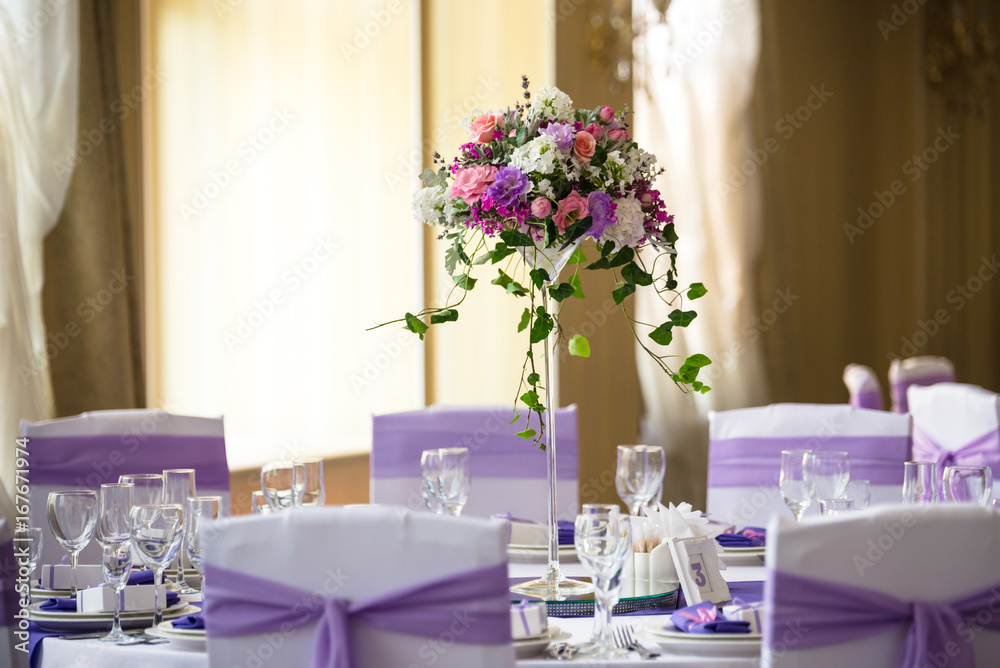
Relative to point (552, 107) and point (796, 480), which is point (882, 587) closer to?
point (796, 480)

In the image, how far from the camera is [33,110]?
3.03 m

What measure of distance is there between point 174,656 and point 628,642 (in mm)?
609

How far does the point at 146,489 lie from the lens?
5.76 feet

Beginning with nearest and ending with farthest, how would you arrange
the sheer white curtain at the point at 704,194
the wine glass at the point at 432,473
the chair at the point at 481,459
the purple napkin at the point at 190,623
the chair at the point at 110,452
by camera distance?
the purple napkin at the point at 190,623
the wine glass at the point at 432,473
the chair at the point at 110,452
the chair at the point at 481,459
the sheer white curtain at the point at 704,194

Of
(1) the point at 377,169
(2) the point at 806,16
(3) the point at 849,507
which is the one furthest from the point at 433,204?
(2) the point at 806,16

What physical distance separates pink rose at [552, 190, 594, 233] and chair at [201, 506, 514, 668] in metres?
0.70

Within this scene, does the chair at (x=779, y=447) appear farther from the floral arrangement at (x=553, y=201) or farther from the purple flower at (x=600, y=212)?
the purple flower at (x=600, y=212)

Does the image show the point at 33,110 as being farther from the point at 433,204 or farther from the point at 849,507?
the point at 849,507

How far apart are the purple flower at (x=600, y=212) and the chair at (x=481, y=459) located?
0.94 meters

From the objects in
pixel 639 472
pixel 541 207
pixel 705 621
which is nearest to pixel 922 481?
pixel 639 472

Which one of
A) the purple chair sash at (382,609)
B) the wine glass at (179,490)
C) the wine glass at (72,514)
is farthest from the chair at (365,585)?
the wine glass at (179,490)

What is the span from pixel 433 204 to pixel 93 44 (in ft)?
6.13

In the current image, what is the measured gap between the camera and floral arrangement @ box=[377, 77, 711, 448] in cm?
174

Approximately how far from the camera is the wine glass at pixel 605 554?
4.51 ft
